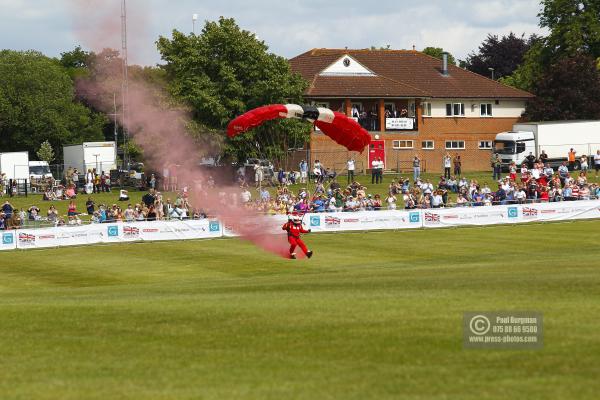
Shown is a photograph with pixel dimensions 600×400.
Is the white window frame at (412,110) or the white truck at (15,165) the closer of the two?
the white truck at (15,165)

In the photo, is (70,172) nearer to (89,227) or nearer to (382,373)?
(89,227)

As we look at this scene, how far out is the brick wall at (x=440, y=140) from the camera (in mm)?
85375

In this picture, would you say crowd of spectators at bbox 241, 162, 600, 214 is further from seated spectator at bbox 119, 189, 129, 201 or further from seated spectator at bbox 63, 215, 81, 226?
seated spectator at bbox 119, 189, 129, 201

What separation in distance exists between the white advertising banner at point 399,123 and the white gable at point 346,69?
14.5ft

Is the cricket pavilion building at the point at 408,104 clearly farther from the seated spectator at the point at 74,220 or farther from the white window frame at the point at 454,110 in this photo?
the seated spectator at the point at 74,220

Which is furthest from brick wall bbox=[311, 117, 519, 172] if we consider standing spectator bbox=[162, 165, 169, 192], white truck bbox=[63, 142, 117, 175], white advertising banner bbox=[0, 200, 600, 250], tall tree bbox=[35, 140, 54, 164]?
white advertising banner bbox=[0, 200, 600, 250]

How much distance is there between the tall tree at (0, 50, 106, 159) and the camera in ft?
319

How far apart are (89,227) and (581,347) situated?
119ft

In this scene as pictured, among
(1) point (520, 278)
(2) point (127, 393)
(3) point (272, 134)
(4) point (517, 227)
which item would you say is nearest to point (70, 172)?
(3) point (272, 134)

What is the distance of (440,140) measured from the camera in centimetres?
9106

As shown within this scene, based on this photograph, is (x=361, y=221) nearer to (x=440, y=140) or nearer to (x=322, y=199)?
(x=322, y=199)

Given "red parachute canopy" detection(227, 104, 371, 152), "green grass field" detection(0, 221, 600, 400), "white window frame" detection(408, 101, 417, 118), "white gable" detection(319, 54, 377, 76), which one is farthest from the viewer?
"white window frame" detection(408, 101, 417, 118)
